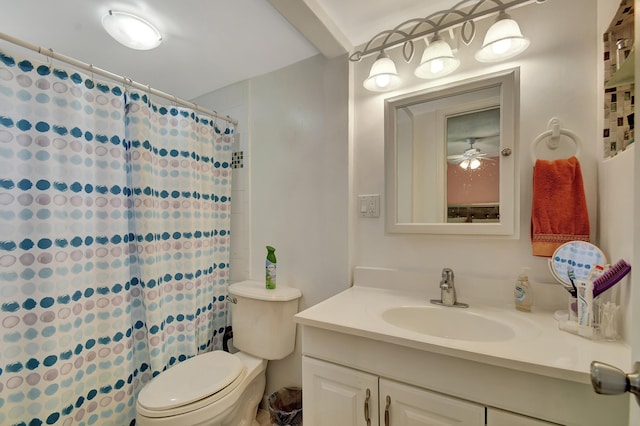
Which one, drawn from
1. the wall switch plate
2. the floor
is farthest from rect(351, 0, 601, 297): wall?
the floor

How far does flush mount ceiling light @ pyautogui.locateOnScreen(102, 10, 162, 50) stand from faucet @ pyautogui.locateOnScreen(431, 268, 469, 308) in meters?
1.83

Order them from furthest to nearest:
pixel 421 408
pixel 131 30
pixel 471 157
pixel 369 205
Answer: pixel 369 205
pixel 131 30
pixel 471 157
pixel 421 408

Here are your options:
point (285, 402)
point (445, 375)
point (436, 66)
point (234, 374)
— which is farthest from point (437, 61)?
point (285, 402)

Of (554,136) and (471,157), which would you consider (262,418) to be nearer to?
(471,157)

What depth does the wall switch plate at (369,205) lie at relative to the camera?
54.9 inches

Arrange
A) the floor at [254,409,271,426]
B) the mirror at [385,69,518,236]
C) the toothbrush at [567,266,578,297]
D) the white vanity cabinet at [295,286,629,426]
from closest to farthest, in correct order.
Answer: the white vanity cabinet at [295,286,629,426], the toothbrush at [567,266,578,297], the mirror at [385,69,518,236], the floor at [254,409,271,426]

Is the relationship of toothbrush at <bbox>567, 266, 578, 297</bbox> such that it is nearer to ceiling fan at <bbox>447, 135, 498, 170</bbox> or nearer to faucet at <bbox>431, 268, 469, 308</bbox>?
faucet at <bbox>431, 268, 469, 308</bbox>

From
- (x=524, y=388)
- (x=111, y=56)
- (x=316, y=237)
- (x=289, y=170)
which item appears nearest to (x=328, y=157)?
(x=289, y=170)

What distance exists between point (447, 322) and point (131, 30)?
199cm

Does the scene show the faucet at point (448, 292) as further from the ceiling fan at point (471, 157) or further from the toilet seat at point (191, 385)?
the toilet seat at point (191, 385)

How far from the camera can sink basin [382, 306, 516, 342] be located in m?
1.00

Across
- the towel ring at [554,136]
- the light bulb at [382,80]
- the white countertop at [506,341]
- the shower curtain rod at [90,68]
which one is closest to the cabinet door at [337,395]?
the white countertop at [506,341]

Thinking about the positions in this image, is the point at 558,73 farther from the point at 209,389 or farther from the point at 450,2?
the point at 209,389

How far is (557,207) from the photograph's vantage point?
3.21ft
